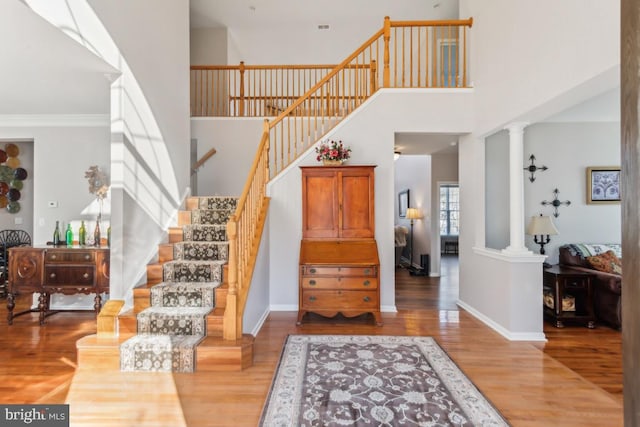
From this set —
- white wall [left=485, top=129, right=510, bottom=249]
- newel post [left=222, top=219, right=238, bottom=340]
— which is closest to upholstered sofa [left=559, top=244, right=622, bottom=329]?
white wall [left=485, top=129, right=510, bottom=249]

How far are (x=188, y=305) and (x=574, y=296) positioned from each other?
4.47 meters

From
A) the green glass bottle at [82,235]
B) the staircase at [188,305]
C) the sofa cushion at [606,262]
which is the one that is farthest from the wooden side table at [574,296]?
the green glass bottle at [82,235]

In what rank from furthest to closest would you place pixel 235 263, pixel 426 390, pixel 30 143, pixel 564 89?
pixel 30 143, pixel 235 263, pixel 564 89, pixel 426 390

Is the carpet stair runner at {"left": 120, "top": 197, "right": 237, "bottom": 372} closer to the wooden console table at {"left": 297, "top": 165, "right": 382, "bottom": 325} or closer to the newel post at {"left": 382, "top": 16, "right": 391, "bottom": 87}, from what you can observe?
the wooden console table at {"left": 297, "top": 165, "right": 382, "bottom": 325}

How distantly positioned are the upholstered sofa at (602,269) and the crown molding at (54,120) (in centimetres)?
675

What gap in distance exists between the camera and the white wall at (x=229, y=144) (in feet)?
18.7

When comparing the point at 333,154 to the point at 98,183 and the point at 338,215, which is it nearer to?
the point at 338,215

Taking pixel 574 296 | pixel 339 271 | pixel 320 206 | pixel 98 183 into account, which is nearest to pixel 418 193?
pixel 574 296

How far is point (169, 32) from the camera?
163 inches

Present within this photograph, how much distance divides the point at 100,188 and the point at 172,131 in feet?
5.02

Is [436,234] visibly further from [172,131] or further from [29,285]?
[29,285]

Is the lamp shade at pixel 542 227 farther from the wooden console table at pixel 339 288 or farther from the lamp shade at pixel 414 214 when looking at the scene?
the lamp shade at pixel 414 214

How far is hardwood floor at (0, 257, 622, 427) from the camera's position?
2297 millimetres

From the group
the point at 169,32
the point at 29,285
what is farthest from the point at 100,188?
the point at 169,32
